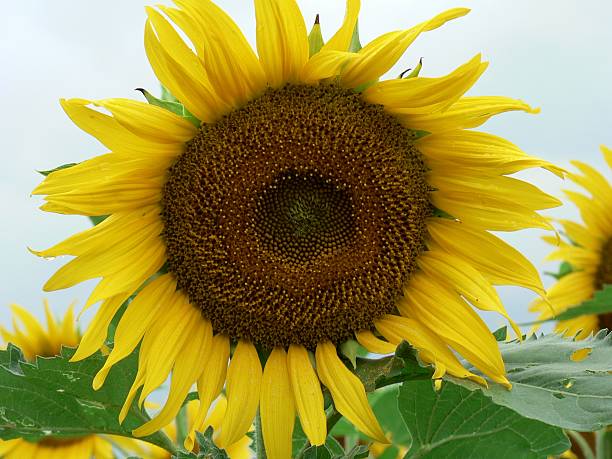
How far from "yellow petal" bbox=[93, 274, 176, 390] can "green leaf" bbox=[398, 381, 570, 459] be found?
0.79 m

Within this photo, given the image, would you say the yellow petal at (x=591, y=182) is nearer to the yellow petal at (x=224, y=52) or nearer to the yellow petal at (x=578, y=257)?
the yellow petal at (x=578, y=257)

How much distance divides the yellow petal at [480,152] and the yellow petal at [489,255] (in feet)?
0.66

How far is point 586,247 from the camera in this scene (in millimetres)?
5289

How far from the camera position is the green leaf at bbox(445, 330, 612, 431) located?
2150 millimetres

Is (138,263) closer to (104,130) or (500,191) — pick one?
(104,130)

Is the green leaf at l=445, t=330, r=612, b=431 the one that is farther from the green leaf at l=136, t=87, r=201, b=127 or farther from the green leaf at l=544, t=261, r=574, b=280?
the green leaf at l=544, t=261, r=574, b=280

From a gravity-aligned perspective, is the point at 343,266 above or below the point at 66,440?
above

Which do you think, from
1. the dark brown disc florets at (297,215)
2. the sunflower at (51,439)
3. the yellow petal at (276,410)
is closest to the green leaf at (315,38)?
the dark brown disc florets at (297,215)

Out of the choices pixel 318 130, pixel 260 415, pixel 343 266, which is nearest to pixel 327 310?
pixel 343 266

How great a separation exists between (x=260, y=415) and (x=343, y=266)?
0.50m

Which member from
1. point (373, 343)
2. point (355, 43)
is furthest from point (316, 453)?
point (355, 43)

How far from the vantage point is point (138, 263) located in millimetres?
2490

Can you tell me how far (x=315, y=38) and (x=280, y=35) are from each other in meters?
0.11

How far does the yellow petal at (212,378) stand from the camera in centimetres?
247
